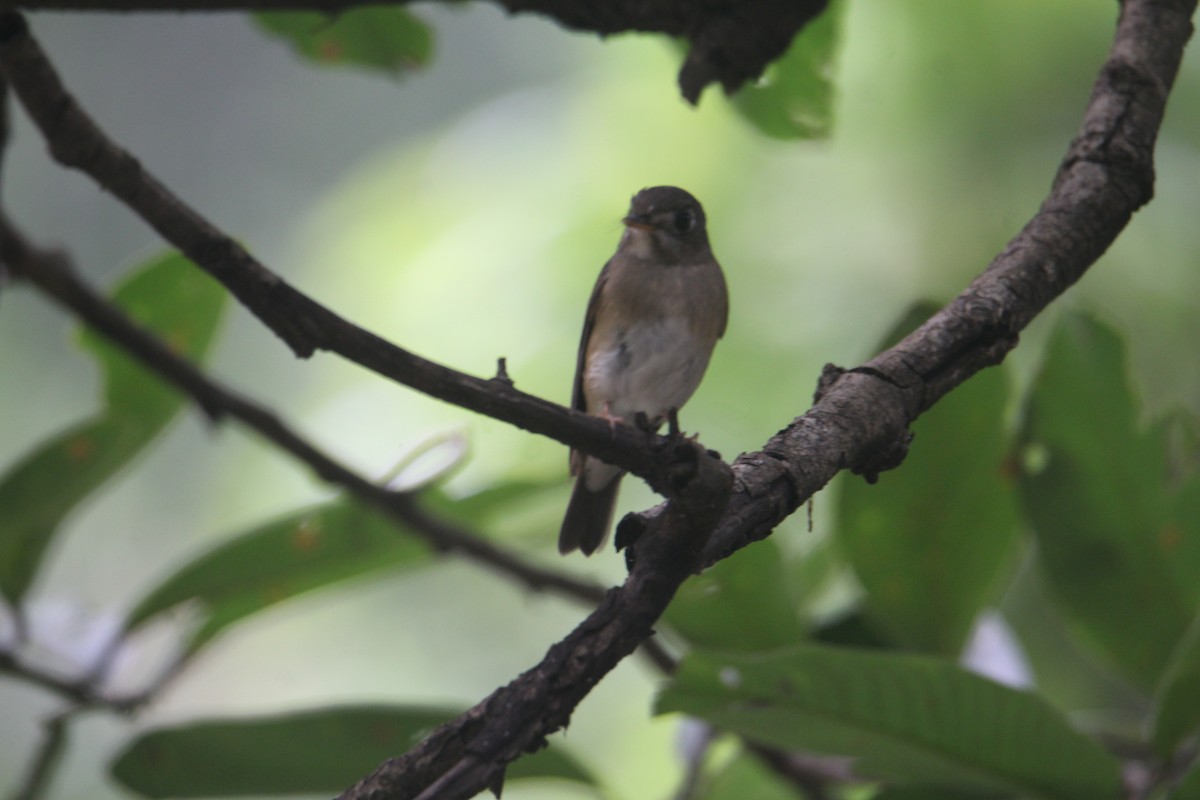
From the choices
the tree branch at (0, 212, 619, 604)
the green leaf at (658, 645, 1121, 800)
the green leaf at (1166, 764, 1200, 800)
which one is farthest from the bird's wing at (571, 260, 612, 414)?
the green leaf at (1166, 764, 1200, 800)

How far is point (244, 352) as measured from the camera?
22.4 ft

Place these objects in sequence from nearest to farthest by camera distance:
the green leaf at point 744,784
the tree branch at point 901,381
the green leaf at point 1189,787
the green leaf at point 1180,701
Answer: the tree branch at point 901,381 < the green leaf at point 1189,787 < the green leaf at point 1180,701 < the green leaf at point 744,784

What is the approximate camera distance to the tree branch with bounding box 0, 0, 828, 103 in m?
→ 2.26

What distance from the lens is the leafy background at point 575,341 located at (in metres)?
2.59

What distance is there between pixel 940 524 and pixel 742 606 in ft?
1.40

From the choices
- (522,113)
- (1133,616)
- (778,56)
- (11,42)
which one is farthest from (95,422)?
(522,113)

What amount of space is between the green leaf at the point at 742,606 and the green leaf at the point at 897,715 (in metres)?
0.36

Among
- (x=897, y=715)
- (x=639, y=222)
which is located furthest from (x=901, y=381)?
(x=639, y=222)

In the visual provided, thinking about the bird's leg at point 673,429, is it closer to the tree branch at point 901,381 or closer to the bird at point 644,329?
the tree branch at point 901,381

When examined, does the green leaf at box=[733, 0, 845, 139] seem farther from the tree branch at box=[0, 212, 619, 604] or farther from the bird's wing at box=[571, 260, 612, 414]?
the tree branch at box=[0, 212, 619, 604]

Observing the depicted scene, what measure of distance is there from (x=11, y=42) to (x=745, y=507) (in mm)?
1116

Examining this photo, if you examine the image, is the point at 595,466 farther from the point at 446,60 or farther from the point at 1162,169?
the point at 446,60

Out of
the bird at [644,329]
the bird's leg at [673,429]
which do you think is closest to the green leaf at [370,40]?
the bird at [644,329]

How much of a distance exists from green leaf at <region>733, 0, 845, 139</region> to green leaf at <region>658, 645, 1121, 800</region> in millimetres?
1214
